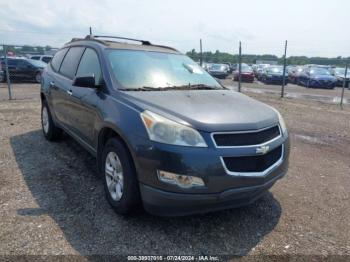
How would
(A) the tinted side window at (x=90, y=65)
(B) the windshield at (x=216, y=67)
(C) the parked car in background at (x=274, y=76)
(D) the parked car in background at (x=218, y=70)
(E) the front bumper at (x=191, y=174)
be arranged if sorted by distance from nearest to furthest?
(E) the front bumper at (x=191, y=174)
(A) the tinted side window at (x=90, y=65)
(C) the parked car in background at (x=274, y=76)
(D) the parked car in background at (x=218, y=70)
(B) the windshield at (x=216, y=67)

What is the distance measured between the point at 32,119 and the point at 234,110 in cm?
644

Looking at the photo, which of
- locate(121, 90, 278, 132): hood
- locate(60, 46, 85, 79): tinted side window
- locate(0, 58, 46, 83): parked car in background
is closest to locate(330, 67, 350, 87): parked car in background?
locate(0, 58, 46, 83): parked car in background

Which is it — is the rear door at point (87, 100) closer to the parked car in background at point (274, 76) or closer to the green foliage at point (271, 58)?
the green foliage at point (271, 58)

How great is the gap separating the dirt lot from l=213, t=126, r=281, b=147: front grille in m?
0.92

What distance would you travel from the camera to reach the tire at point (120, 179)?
3.27 meters

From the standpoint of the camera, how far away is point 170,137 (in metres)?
3.01

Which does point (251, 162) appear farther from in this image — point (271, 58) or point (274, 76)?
point (271, 58)

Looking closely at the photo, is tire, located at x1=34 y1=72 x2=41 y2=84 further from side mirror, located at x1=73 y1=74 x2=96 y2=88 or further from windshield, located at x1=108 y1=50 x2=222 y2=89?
side mirror, located at x1=73 y1=74 x2=96 y2=88

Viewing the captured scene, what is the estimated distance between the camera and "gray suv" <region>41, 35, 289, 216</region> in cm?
297

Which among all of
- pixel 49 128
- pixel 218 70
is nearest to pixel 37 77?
pixel 49 128

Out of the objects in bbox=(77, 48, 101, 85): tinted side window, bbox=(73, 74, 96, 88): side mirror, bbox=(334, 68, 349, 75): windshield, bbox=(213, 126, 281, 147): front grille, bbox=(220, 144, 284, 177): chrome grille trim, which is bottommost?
bbox=(334, 68, 349, 75): windshield

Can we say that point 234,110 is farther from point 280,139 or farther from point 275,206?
point 275,206

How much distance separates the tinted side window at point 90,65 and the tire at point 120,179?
97cm

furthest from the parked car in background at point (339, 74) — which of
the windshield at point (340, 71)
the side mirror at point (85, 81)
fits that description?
the side mirror at point (85, 81)
